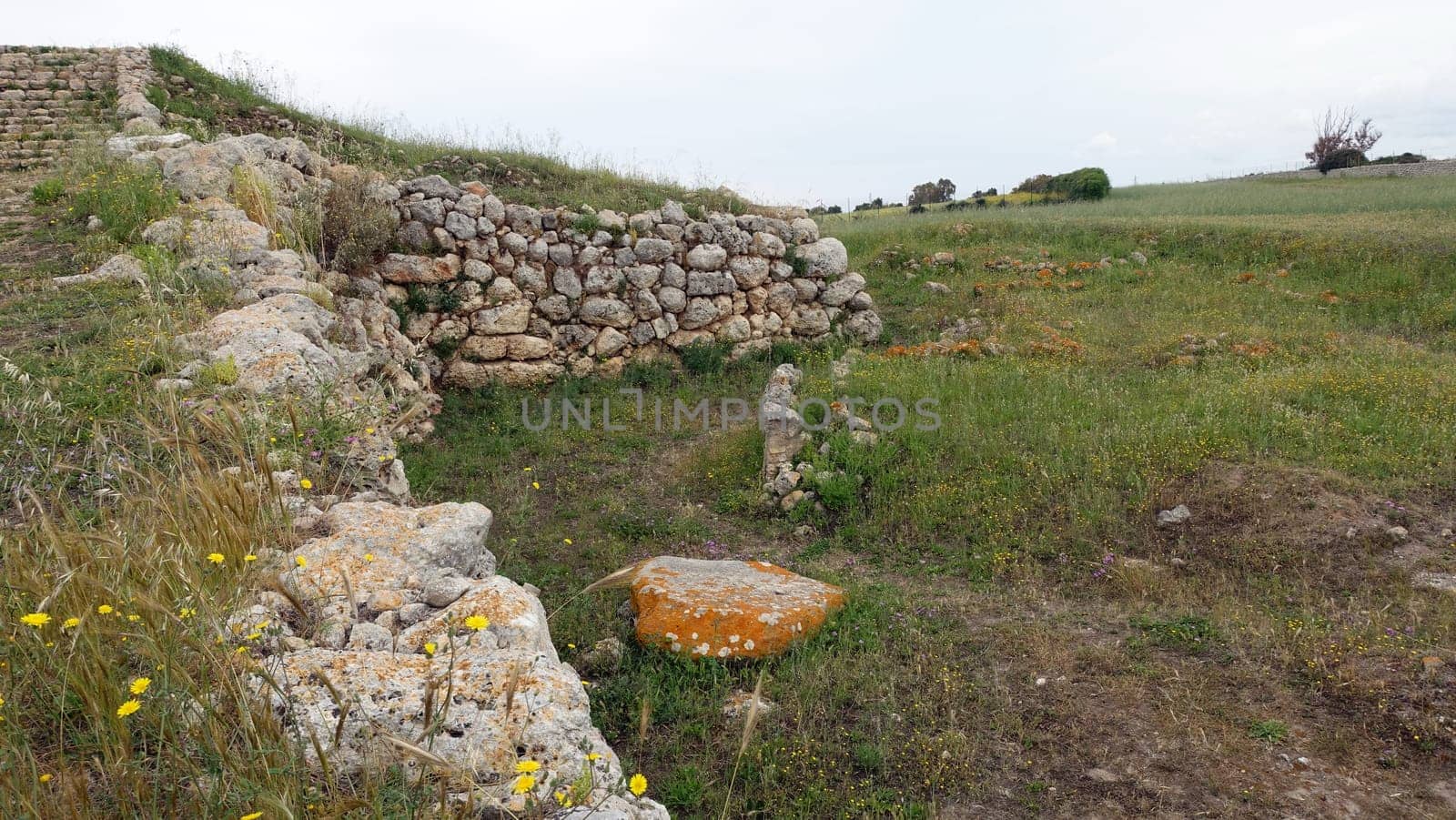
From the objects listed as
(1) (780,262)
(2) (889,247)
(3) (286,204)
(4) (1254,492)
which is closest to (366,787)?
(4) (1254,492)

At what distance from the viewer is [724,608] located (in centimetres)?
536

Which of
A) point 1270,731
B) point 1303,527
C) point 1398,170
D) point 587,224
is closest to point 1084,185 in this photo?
point 1398,170

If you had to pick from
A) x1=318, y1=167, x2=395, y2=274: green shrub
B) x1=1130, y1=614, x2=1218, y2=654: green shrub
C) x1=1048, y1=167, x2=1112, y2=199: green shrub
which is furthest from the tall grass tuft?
x1=1048, y1=167, x2=1112, y2=199: green shrub

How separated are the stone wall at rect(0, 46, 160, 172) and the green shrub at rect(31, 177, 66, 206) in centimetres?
184

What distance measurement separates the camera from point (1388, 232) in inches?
551

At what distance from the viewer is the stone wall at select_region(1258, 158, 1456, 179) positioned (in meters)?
26.1

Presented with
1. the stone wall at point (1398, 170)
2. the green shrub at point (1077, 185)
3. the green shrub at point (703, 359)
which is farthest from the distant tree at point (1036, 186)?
the green shrub at point (703, 359)

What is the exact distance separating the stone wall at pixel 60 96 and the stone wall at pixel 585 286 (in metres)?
4.78

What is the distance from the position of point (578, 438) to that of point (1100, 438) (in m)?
5.66

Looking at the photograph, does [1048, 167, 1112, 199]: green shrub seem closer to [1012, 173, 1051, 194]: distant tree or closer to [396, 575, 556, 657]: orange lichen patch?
[1012, 173, 1051, 194]: distant tree

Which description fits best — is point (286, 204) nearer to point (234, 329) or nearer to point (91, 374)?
point (234, 329)

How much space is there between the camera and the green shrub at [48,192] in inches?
345

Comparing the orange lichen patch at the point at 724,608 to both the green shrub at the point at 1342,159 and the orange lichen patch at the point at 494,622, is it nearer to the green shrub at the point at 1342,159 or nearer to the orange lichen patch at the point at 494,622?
the orange lichen patch at the point at 494,622

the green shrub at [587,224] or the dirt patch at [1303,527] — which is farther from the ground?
the green shrub at [587,224]
